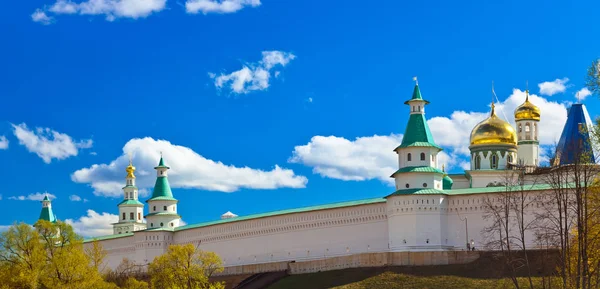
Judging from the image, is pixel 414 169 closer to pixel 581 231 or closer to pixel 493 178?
pixel 493 178

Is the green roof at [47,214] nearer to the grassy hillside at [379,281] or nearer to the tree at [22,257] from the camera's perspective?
the grassy hillside at [379,281]

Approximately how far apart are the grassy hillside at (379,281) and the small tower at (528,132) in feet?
72.9

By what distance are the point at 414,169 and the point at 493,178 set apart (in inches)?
514

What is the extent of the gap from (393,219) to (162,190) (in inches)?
1000

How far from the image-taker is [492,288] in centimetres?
4334

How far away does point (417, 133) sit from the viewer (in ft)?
184

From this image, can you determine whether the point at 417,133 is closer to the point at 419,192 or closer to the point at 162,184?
the point at 419,192

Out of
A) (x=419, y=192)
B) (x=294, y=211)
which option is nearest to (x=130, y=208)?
(x=294, y=211)

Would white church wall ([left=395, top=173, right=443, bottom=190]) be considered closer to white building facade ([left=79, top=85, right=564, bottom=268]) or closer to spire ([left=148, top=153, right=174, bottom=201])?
white building facade ([left=79, top=85, right=564, bottom=268])

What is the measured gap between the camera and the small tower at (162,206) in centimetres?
7419

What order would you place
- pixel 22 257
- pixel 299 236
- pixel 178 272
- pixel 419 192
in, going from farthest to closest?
pixel 299 236 < pixel 419 192 < pixel 178 272 < pixel 22 257

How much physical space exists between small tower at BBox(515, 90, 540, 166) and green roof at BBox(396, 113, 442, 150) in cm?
1584

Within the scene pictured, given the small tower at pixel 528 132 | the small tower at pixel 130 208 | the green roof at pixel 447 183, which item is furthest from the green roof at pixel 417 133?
the small tower at pixel 130 208

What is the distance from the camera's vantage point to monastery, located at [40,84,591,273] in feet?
177
